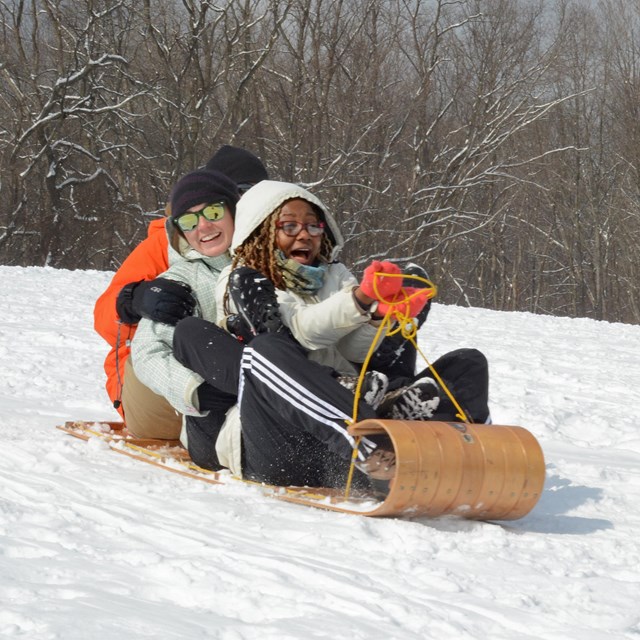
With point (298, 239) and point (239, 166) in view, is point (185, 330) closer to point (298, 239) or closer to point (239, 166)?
point (298, 239)

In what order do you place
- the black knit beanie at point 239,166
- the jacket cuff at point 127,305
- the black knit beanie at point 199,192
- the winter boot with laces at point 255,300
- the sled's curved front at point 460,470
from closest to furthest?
the sled's curved front at point 460,470
the winter boot with laces at point 255,300
the jacket cuff at point 127,305
the black knit beanie at point 199,192
the black knit beanie at point 239,166

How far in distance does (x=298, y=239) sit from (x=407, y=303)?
553 millimetres

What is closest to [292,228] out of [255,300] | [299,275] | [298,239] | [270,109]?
[298,239]

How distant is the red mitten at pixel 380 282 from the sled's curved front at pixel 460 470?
1.10 feet

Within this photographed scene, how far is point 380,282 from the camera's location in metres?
2.63

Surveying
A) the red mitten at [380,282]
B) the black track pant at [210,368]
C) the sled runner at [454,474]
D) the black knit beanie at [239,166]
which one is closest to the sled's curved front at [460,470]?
the sled runner at [454,474]

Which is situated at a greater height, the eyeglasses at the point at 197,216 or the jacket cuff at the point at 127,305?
the eyeglasses at the point at 197,216

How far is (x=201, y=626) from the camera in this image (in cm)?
170

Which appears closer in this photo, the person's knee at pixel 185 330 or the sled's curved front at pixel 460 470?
the sled's curved front at pixel 460 470

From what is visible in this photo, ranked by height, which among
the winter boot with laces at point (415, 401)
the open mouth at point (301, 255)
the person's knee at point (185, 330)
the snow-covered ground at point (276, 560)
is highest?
the open mouth at point (301, 255)

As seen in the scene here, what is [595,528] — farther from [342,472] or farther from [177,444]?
[177,444]

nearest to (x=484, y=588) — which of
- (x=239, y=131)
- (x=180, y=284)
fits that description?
(x=180, y=284)

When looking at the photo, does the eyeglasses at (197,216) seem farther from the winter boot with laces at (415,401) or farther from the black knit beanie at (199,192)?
the winter boot with laces at (415,401)

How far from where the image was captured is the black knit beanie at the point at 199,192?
141 inches
